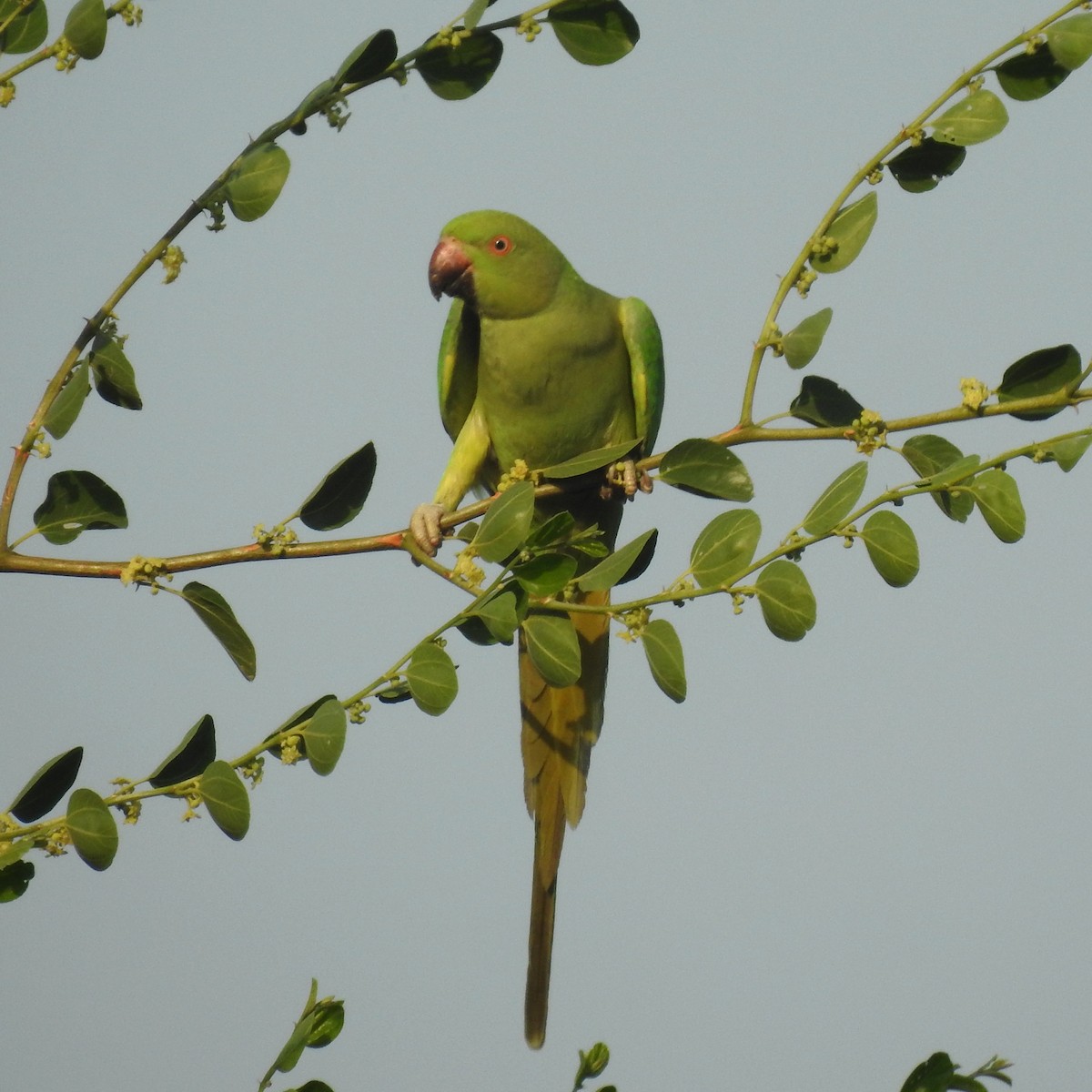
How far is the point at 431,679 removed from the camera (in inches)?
55.1

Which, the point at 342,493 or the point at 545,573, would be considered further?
the point at 342,493

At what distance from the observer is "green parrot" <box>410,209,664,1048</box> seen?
3199mm

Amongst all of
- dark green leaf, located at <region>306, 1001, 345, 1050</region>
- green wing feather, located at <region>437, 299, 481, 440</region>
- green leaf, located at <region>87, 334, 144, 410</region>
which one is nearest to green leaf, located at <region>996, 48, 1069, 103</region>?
green leaf, located at <region>87, 334, 144, 410</region>

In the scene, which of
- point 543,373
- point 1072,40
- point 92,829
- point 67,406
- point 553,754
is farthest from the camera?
point 543,373

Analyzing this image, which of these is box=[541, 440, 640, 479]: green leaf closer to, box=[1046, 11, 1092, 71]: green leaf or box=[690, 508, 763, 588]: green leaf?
box=[690, 508, 763, 588]: green leaf

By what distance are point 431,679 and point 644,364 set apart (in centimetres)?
217

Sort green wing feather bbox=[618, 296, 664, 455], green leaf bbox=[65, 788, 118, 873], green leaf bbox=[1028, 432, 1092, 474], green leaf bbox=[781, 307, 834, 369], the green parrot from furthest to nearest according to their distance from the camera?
green wing feather bbox=[618, 296, 664, 455]
the green parrot
green leaf bbox=[781, 307, 834, 369]
green leaf bbox=[1028, 432, 1092, 474]
green leaf bbox=[65, 788, 118, 873]

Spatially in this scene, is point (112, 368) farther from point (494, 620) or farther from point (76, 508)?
point (494, 620)

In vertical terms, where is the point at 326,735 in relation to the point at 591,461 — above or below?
below

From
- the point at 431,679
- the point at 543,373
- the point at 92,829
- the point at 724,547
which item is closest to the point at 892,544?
the point at 724,547

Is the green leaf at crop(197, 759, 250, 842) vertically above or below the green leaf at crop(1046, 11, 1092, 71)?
below

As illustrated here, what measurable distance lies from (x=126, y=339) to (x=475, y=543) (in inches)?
19.5

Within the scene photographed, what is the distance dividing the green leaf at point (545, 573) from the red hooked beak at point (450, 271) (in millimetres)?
2045

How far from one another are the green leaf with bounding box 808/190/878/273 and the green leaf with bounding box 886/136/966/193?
0.08 metres
